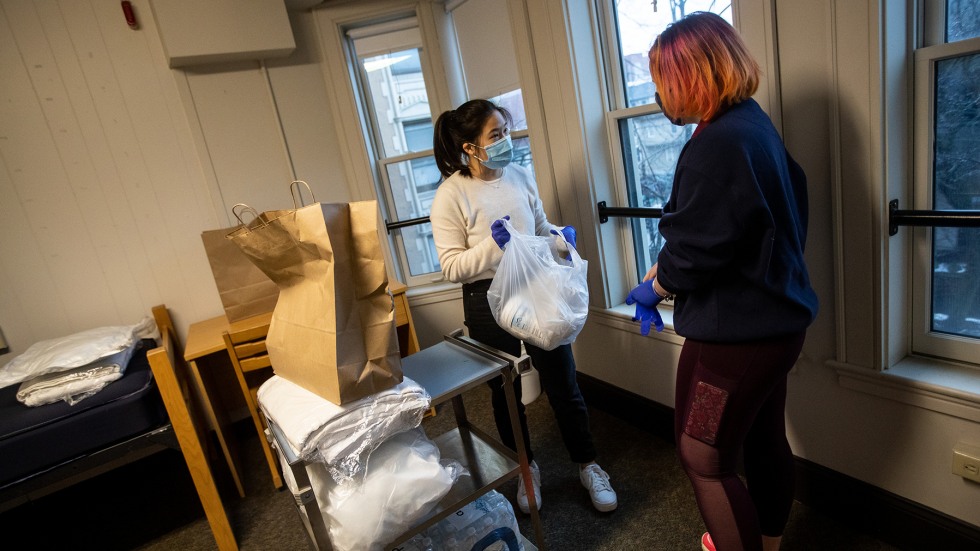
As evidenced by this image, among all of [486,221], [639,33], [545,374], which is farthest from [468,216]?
[639,33]

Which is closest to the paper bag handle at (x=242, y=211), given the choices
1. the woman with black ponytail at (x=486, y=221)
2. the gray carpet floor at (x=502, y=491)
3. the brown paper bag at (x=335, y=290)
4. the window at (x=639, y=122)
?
the brown paper bag at (x=335, y=290)

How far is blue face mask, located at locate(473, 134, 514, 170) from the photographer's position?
1553 millimetres

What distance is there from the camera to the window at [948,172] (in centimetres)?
115

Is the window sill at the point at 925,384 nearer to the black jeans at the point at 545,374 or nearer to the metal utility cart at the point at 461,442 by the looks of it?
the black jeans at the point at 545,374

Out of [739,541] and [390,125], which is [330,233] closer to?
[739,541]

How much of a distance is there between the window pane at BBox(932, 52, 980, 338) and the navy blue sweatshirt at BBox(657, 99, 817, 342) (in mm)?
401

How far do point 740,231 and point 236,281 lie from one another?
79.6 inches

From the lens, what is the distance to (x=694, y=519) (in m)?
1.62

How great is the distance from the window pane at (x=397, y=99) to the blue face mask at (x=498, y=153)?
1362 mm

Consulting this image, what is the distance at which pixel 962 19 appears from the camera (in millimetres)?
1138

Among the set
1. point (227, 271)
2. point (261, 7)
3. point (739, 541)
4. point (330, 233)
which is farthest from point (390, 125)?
point (739, 541)

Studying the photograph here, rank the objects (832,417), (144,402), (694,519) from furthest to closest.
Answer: (144,402) < (694,519) < (832,417)

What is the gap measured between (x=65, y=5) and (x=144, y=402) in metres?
1.82

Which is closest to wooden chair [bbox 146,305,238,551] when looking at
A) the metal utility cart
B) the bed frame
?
the bed frame
